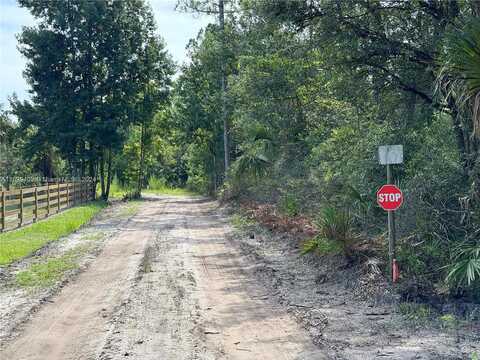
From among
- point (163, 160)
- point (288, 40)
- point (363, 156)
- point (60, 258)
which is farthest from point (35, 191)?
point (163, 160)

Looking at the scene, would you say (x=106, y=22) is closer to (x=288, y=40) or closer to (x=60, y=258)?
(x=288, y=40)

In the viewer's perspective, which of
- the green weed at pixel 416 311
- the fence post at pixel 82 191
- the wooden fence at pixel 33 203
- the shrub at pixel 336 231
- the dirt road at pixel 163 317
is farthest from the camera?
the fence post at pixel 82 191

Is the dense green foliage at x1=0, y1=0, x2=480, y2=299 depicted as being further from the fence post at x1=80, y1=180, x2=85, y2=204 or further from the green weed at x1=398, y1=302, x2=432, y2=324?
the fence post at x1=80, y1=180, x2=85, y2=204

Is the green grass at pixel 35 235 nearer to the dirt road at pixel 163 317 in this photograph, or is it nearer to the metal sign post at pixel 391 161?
the dirt road at pixel 163 317

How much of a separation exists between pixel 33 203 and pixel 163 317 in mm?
14245

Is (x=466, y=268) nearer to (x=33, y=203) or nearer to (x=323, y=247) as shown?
(x=323, y=247)

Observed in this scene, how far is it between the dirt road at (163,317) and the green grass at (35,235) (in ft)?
6.88

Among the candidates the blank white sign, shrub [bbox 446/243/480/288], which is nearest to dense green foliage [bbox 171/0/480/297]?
shrub [bbox 446/243/480/288]

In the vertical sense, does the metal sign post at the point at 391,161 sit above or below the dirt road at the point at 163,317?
above

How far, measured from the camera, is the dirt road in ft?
19.6

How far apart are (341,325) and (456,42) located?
389 centimetres

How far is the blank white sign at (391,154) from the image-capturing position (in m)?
8.47

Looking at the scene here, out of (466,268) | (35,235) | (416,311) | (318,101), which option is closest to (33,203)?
(35,235)

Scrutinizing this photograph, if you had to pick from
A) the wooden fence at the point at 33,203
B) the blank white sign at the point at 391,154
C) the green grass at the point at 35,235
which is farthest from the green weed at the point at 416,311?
the wooden fence at the point at 33,203
